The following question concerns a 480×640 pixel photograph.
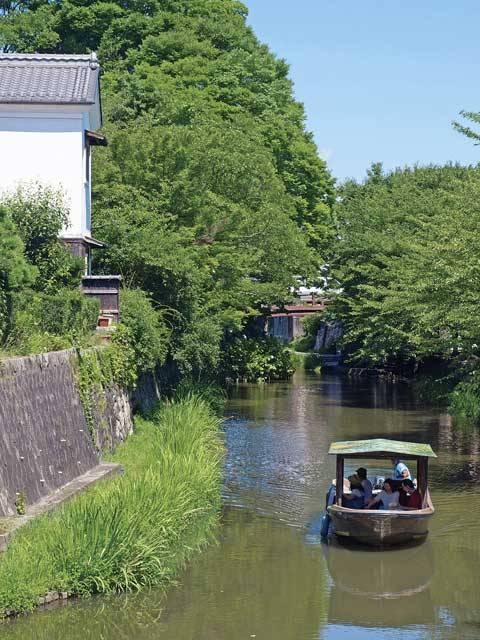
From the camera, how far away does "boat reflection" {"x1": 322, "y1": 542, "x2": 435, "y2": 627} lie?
17.4 metres

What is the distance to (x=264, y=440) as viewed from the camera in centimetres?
3569

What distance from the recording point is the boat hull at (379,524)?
20.8 m

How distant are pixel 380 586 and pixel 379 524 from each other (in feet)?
6.26

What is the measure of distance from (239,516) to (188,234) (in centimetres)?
1543

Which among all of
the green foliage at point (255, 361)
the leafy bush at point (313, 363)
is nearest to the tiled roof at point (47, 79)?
the green foliage at point (255, 361)

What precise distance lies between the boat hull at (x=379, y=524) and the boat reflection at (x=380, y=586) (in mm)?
257

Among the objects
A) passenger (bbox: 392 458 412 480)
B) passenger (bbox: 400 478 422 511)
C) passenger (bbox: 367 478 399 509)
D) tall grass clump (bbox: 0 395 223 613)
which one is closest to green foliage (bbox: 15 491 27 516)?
tall grass clump (bbox: 0 395 223 613)

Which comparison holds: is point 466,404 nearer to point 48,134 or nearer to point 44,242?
point 44,242

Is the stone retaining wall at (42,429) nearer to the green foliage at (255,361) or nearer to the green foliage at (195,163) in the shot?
the green foliage at (195,163)

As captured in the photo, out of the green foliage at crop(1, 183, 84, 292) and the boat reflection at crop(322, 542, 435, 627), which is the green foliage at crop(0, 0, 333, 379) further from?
the boat reflection at crop(322, 542, 435, 627)

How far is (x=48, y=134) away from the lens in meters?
32.8

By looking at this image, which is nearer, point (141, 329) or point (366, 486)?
point (366, 486)

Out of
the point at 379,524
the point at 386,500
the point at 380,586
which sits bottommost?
the point at 380,586

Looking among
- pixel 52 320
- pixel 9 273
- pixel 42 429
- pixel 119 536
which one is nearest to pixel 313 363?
pixel 52 320
